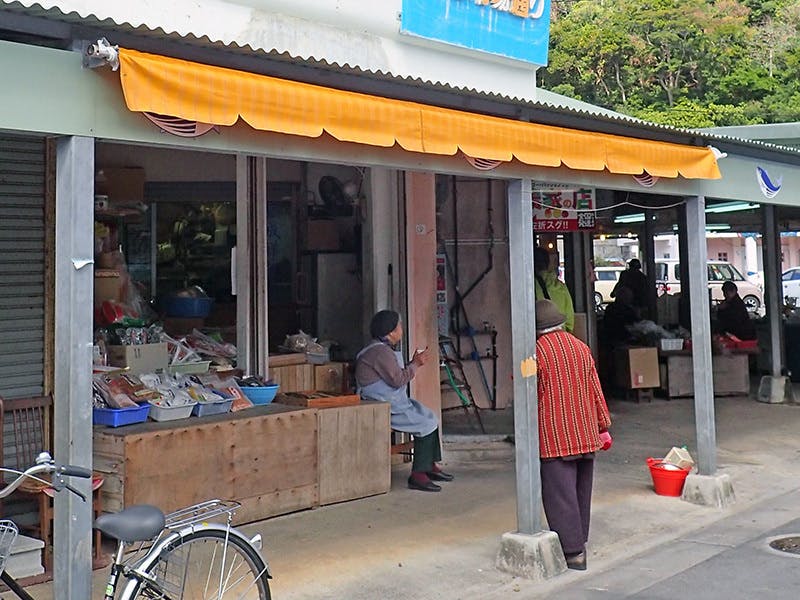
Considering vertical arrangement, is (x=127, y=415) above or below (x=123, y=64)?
below

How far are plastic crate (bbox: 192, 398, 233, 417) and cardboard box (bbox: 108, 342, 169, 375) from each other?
0.52 metres

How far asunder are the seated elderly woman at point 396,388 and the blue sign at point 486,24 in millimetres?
3051

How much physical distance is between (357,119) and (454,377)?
608 centimetres

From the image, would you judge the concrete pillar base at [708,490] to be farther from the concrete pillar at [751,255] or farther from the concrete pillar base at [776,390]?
the concrete pillar at [751,255]

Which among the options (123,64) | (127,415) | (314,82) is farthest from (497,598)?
(123,64)

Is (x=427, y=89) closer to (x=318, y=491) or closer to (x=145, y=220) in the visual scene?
(x=318, y=491)

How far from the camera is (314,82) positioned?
200 inches

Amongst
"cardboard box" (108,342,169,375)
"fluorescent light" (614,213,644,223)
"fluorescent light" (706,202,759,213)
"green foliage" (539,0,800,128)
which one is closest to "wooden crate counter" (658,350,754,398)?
"fluorescent light" (706,202,759,213)

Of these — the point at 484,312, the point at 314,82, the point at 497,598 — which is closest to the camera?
the point at 314,82

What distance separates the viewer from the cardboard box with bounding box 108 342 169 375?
22.8 ft

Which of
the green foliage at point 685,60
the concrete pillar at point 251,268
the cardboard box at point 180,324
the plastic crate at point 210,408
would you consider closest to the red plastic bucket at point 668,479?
the concrete pillar at point 251,268

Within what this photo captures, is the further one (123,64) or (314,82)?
(314,82)

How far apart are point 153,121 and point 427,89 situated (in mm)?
1965

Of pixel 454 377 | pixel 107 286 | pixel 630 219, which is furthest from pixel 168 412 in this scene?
pixel 630 219
